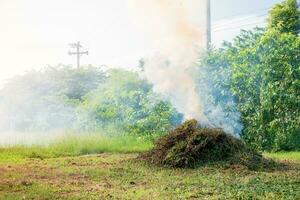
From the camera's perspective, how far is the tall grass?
19.3 metres

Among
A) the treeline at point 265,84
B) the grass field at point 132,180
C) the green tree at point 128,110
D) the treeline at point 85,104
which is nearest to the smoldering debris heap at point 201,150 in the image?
the grass field at point 132,180

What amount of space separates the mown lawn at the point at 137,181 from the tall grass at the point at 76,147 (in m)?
3.23

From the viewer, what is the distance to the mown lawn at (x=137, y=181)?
10273 mm

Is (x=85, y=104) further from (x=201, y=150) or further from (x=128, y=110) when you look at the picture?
(x=201, y=150)

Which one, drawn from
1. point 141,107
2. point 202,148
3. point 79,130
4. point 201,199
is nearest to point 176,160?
point 202,148

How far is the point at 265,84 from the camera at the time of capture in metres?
19.9

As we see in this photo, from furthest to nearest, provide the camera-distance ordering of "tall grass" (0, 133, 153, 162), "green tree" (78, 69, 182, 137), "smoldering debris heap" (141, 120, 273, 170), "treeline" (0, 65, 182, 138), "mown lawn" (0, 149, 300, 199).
Result: 1. "treeline" (0, 65, 182, 138)
2. "green tree" (78, 69, 182, 137)
3. "tall grass" (0, 133, 153, 162)
4. "smoldering debris heap" (141, 120, 273, 170)
5. "mown lawn" (0, 149, 300, 199)

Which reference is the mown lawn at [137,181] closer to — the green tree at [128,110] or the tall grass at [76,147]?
the tall grass at [76,147]

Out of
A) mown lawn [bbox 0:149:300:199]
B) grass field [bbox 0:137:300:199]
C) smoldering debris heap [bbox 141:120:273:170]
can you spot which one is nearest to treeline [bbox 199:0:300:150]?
grass field [bbox 0:137:300:199]

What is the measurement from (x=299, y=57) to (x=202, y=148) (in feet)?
22.4

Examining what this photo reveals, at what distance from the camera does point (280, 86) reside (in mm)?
19656

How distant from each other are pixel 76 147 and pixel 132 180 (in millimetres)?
8612

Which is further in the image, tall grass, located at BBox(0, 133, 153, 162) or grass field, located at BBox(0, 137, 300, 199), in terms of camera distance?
tall grass, located at BBox(0, 133, 153, 162)

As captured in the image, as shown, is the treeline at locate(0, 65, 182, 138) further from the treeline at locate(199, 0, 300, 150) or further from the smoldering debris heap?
the smoldering debris heap
